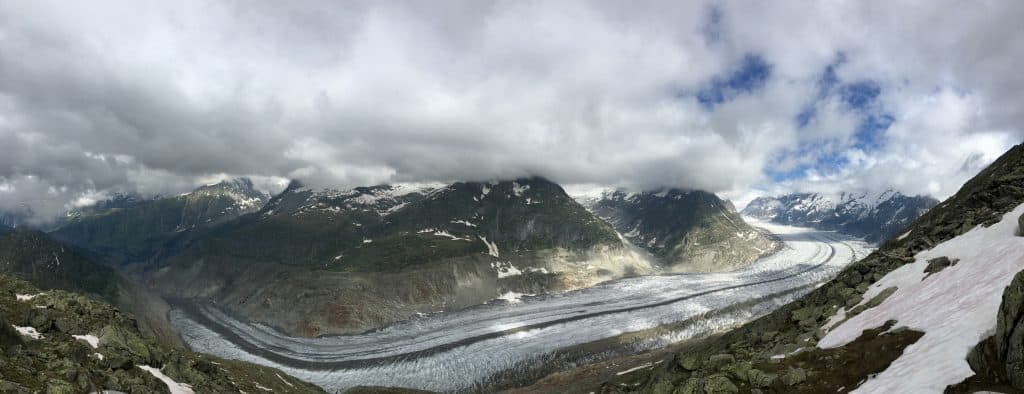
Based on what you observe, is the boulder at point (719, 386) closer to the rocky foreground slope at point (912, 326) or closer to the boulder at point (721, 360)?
the rocky foreground slope at point (912, 326)

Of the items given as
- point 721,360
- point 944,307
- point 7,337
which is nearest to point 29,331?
point 7,337

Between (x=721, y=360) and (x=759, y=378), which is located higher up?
(x=759, y=378)

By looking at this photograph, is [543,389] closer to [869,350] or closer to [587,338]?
[587,338]

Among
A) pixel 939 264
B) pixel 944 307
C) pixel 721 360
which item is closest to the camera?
pixel 944 307

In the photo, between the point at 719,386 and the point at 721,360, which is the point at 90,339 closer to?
the point at 719,386

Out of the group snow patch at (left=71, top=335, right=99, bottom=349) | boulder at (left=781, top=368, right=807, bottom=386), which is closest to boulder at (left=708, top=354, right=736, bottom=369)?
boulder at (left=781, top=368, right=807, bottom=386)

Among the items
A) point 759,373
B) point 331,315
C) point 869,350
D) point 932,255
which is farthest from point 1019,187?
point 331,315
